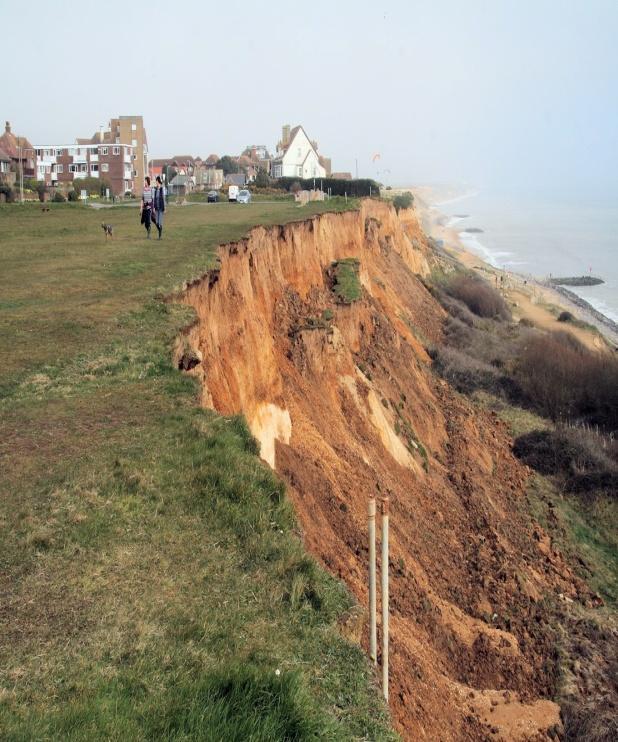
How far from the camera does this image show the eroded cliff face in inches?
386

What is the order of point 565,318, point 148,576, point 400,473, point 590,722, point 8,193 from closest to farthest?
point 148,576 → point 590,722 → point 400,473 → point 8,193 → point 565,318

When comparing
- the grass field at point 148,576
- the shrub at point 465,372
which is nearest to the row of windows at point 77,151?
the shrub at point 465,372

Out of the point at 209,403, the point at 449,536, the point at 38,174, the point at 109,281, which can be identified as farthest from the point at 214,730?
the point at 38,174

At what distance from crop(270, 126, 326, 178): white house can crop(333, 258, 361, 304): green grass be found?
56298 mm

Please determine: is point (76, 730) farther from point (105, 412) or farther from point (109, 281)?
point (109, 281)

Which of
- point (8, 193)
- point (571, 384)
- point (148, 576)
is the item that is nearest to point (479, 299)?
point (571, 384)

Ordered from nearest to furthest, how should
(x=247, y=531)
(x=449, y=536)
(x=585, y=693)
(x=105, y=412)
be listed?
1. (x=247, y=531)
2. (x=105, y=412)
3. (x=585, y=693)
4. (x=449, y=536)

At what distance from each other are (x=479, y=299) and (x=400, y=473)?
30980 millimetres

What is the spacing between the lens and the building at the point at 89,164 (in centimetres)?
7056

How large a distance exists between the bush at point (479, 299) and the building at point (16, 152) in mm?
29878

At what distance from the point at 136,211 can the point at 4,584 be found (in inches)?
1110

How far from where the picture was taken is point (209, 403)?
31.1 ft

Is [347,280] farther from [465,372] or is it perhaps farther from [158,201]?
[158,201]

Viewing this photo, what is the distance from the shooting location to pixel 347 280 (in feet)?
85.5
